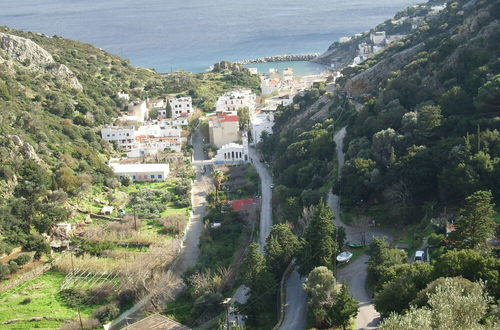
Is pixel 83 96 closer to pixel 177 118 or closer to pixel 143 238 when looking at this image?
pixel 177 118

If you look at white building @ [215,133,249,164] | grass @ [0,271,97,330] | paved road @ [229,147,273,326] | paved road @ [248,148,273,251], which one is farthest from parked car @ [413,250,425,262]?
white building @ [215,133,249,164]

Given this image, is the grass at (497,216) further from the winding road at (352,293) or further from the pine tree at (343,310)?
the pine tree at (343,310)

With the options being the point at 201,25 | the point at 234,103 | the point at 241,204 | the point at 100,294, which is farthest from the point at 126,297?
the point at 201,25

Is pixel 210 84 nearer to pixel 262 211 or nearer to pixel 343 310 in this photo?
pixel 262 211

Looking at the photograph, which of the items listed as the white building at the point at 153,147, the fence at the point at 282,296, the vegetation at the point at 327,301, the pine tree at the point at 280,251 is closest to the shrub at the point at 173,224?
the pine tree at the point at 280,251

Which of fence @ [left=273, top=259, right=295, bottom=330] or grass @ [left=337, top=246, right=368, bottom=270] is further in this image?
grass @ [left=337, top=246, right=368, bottom=270]

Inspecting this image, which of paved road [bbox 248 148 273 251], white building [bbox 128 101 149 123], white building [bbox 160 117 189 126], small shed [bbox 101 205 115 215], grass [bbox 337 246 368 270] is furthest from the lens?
white building [bbox 128 101 149 123]

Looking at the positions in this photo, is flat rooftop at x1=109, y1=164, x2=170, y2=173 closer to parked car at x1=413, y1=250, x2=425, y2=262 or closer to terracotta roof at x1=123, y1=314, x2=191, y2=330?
terracotta roof at x1=123, y1=314, x2=191, y2=330
